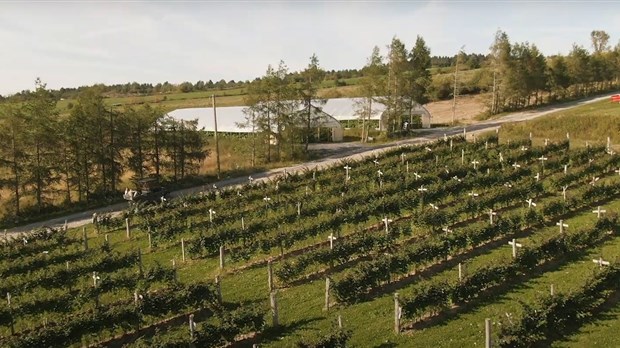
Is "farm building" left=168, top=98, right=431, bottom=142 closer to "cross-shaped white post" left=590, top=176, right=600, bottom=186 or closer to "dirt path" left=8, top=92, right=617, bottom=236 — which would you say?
"dirt path" left=8, top=92, right=617, bottom=236

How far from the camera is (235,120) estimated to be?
243 feet

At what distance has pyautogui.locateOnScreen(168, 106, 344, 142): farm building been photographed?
2264 inches

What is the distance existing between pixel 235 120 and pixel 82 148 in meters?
35.2

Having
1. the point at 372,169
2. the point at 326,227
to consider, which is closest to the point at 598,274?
the point at 326,227

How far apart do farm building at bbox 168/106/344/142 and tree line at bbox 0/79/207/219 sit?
9447 mm

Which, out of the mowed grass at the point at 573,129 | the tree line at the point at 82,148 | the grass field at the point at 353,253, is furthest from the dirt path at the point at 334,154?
the mowed grass at the point at 573,129

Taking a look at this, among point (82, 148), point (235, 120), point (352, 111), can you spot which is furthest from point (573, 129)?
point (82, 148)

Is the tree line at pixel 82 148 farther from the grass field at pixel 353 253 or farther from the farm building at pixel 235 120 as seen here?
the farm building at pixel 235 120

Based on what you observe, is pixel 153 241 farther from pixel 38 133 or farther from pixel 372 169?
pixel 372 169

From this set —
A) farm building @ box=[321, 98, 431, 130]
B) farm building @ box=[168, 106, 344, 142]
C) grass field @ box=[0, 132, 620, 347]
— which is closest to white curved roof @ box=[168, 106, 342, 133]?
farm building @ box=[168, 106, 344, 142]

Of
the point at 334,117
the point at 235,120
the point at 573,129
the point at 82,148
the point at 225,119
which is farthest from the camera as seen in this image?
the point at 225,119

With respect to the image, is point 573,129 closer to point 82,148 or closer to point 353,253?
point 353,253

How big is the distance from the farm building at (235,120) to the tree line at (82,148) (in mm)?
9447

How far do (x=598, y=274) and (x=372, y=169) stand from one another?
2363 cm
